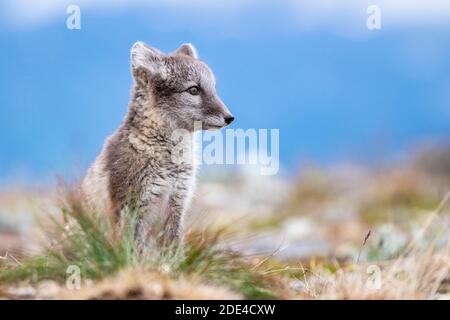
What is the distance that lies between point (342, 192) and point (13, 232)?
361 inches

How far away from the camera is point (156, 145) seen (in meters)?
7.75

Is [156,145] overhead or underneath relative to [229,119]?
underneath

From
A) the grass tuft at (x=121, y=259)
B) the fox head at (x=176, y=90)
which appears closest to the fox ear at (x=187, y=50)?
the fox head at (x=176, y=90)

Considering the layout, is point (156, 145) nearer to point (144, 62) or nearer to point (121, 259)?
point (144, 62)

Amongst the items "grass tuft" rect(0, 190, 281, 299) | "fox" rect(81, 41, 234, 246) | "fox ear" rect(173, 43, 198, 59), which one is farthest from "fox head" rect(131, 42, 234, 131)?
"grass tuft" rect(0, 190, 281, 299)

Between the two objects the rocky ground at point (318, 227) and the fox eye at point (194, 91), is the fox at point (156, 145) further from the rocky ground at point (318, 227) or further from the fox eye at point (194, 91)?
the rocky ground at point (318, 227)

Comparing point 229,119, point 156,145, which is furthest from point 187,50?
point 156,145

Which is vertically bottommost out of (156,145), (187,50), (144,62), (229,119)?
(156,145)

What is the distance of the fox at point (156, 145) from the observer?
7.41 metres

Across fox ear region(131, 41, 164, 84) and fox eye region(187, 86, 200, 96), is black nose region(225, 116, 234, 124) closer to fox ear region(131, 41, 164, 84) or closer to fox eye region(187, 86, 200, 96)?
fox eye region(187, 86, 200, 96)

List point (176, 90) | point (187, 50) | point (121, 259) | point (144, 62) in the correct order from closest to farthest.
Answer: point (121, 259)
point (144, 62)
point (176, 90)
point (187, 50)

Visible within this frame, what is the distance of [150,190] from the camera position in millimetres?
7508

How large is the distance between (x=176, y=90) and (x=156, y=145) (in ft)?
1.99
